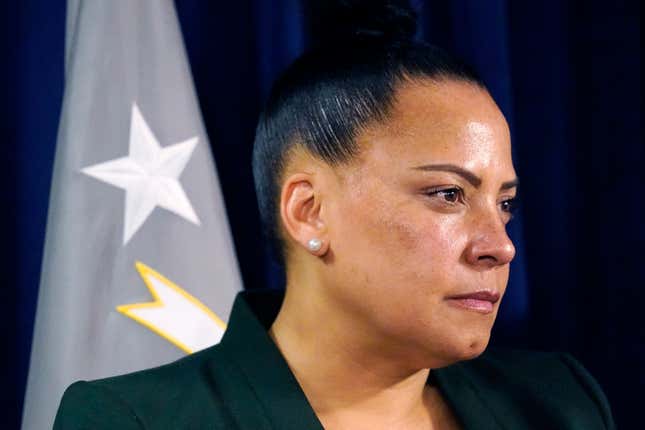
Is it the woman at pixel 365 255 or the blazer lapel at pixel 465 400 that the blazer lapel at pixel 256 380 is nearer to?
the woman at pixel 365 255

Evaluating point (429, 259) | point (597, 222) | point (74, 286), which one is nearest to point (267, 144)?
point (429, 259)

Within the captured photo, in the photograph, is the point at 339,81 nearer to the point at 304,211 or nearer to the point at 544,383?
the point at 304,211

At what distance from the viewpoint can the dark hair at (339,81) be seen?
3.43 ft

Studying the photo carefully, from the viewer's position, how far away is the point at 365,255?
3.30ft

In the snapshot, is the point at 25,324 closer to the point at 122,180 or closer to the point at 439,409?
the point at 122,180

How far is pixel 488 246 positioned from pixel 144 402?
0.43 metres

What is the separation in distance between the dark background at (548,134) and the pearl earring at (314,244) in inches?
20.6

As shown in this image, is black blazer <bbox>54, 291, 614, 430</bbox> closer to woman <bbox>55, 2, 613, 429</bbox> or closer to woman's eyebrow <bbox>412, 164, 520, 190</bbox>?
woman <bbox>55, 2, 613, 429</bbox>

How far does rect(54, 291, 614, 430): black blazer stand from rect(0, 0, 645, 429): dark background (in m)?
0.31

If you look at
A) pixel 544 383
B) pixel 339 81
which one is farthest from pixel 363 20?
pixel 544 383

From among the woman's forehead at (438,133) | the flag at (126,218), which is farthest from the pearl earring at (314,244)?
the flag at (126,218)

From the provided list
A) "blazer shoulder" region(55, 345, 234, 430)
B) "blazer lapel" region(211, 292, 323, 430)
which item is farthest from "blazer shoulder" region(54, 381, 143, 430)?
"blazer lapel" region(211, 292, 323, 430)

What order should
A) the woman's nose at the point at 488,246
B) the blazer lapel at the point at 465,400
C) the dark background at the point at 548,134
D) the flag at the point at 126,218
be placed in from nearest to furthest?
the woman's nose at the point at 488,246 → the blazer lapel at the point at 465,400 → the flag at the point at 126,218 → the dark background at the point at 548,134

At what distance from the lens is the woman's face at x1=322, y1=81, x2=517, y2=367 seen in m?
0.98
